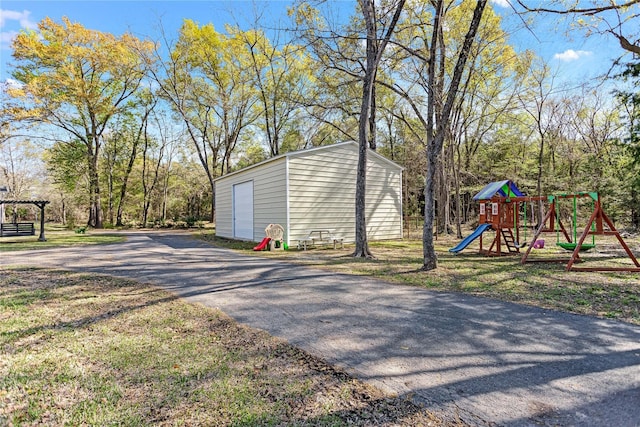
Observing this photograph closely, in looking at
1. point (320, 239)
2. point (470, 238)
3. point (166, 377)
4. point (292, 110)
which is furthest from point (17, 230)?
point (470, 238)

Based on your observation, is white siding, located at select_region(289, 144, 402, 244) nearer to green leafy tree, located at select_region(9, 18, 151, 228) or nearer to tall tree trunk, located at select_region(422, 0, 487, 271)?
tall tree trunk, located at select_region(422, 0, 487, 271)

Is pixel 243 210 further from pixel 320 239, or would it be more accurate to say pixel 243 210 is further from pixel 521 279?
pixel 521 279

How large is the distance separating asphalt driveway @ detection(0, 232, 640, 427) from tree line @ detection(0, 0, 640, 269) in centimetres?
666

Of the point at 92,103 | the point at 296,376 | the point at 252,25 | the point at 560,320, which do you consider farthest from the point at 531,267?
the point at 92,103

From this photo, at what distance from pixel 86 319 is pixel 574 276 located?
304 inches

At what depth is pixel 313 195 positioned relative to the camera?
38.4ft

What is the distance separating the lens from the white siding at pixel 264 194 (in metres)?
11.3

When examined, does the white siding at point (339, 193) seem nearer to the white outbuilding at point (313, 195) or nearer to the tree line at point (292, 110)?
the white outbuilding at point (313, 195)

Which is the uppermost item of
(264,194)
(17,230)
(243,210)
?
(264,194)

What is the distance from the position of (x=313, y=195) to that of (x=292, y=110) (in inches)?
379

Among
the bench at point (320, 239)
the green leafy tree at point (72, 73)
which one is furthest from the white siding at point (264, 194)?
the green leafy tree at point (72, 73)

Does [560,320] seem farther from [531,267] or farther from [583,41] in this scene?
[583,41]

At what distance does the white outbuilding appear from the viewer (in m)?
11.2

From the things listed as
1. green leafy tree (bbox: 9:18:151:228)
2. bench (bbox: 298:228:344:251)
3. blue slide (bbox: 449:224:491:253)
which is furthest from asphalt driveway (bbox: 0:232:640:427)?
green leafy tree (bbox: 9:18:151:228)
